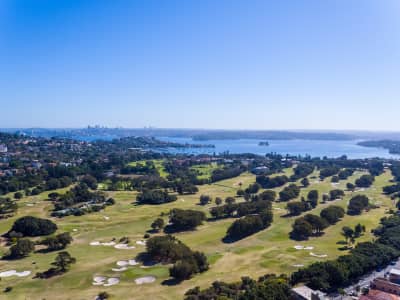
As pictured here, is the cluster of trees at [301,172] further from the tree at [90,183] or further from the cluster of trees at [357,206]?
the tree at [90,183]

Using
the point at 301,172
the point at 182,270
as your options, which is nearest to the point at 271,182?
the point at 301,172

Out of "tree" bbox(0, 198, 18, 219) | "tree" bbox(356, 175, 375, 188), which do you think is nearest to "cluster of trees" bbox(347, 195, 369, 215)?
"tree" bbox(356, 175, 375, 188)

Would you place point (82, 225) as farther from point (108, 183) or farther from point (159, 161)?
point (159, 161)

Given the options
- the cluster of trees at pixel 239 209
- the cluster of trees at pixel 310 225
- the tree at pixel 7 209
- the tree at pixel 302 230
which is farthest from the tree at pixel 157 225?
the tree at pixel 7 209

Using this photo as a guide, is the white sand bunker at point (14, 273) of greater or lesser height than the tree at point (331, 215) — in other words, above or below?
below

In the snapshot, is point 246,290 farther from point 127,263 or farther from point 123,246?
point 123,246

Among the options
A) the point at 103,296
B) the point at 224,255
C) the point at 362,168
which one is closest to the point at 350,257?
the point at 224,255

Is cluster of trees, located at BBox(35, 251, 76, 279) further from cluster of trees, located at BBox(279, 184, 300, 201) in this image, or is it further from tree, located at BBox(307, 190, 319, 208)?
cluster of trees, located at BBox(279, 184, 300, 201)
